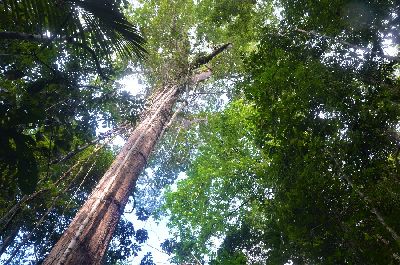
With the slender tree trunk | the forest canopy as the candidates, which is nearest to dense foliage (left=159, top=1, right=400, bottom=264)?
the forest canopy

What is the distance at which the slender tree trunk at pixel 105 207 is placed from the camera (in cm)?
360

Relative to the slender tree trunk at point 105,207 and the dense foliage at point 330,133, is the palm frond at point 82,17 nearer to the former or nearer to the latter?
the slender tree trunk at point 105,207

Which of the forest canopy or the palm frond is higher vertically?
the forest canopy

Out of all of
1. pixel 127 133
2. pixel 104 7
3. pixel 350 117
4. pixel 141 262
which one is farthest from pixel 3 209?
pixel 350 117

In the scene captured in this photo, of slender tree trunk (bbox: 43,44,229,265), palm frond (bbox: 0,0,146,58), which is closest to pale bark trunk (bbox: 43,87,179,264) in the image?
slender tree trunk (bbox: 43,44,229,265)

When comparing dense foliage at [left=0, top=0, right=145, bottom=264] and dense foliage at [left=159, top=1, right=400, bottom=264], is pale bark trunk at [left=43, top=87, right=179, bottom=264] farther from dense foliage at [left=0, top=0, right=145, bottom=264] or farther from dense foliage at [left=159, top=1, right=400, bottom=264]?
dense foliage at [left=159, top=1, right=400, bottom=264]

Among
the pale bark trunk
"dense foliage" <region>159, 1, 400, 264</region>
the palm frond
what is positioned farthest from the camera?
"dense foliage" <region>159, 1, 400, 264</region>

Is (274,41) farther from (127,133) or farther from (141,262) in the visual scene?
(141,262)

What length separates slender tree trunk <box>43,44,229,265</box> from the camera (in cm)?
360

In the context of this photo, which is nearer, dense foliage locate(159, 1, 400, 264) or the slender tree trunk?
the slender tree trunk

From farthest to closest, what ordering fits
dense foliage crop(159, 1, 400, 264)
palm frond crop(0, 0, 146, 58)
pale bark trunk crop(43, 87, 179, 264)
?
dense foliage crop(159, 1, 400, 264)
pale bark trunk crop(43, 87, 179, 264)
palm frond crop(0, 0, 146, 58)

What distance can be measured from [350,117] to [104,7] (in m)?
3.88

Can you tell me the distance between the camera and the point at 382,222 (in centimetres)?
354

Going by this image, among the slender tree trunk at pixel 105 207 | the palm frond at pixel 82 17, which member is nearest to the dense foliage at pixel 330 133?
the slender tree trunk at pixel 105 207
